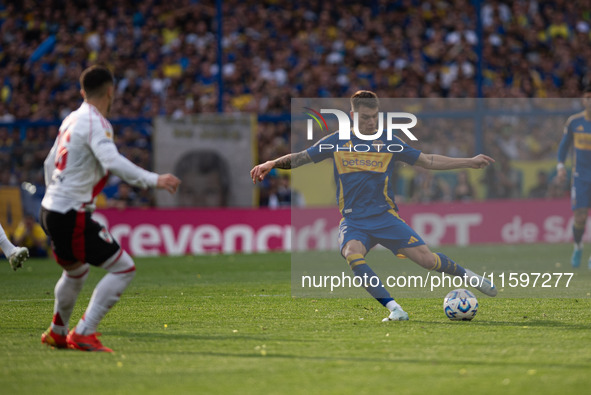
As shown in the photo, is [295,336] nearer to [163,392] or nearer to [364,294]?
[163,392]

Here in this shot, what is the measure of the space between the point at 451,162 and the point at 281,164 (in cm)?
175

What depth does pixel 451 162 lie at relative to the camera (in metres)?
9.29

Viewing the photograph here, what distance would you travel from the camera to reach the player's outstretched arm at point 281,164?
354 inches

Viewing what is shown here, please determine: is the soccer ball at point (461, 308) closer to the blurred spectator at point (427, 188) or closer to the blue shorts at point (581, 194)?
the blue shorts at point (581, 194)

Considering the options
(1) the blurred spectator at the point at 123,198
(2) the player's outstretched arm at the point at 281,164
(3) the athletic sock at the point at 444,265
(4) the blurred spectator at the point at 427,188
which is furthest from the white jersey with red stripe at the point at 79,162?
(4) the blurred spectator at the point at 427,188

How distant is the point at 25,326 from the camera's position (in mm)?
8930

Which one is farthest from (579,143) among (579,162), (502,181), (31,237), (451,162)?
(31,237)

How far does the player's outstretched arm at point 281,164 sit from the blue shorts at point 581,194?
680cm

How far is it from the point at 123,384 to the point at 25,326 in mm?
3400

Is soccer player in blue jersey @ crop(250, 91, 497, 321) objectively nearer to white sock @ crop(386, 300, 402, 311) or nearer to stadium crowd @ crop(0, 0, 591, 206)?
white sock @ crop(386, 300, 402, 311)

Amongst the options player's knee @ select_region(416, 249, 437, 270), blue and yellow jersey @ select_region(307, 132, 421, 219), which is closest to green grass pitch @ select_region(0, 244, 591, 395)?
player's knee @ select_region(416, 249, 437, 270)

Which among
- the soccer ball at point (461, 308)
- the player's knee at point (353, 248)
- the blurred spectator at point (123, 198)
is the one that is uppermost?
the blurred spectator at point (123, 198)

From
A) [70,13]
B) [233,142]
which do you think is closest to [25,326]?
[233,142]

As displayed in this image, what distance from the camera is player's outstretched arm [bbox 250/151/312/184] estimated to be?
899cm
